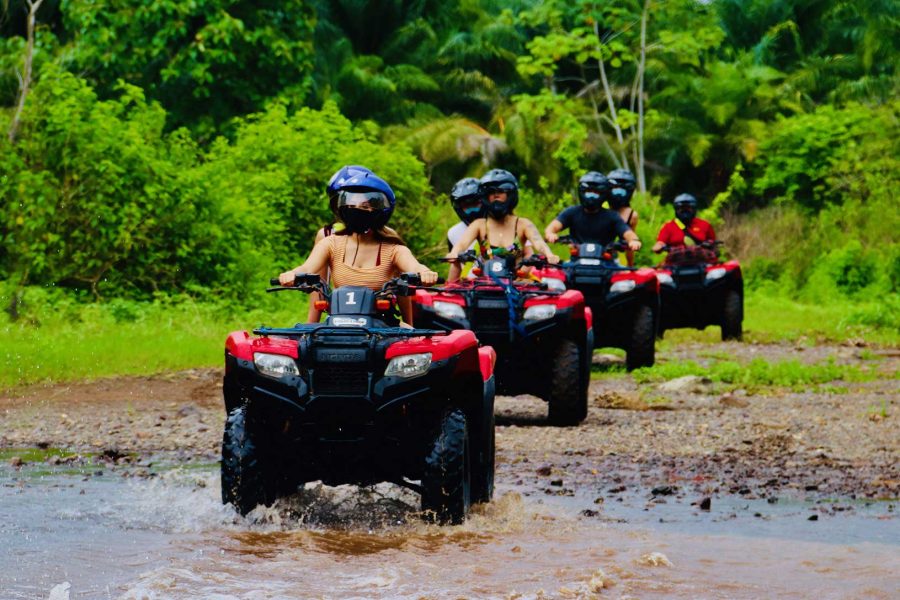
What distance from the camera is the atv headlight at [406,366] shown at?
23.9ft

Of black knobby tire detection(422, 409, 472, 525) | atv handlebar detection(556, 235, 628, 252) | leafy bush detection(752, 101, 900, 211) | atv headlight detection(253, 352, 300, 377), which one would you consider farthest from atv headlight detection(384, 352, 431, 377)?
leafy bush detection(752, 101, 900, 211)

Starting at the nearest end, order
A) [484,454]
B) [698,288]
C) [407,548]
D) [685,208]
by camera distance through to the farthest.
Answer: [407,548]
[484,454]
[698,288]
[685,208]

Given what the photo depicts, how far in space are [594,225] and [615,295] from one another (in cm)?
106

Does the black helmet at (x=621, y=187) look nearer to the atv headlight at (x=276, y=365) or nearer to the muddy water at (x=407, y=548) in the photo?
the muddy water at (x=407, y=548)

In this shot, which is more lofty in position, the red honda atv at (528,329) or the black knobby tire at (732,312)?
the red honda atv at (528,329)

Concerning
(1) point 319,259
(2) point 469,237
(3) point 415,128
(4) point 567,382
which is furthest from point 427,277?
(3) point 415,128

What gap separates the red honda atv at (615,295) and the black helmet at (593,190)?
17.6 inches

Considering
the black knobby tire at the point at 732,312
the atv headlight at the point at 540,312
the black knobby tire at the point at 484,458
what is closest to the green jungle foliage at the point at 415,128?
the black knobby tire at the point at 732,312

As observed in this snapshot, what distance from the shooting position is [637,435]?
38.5 feet

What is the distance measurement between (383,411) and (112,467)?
340 cm

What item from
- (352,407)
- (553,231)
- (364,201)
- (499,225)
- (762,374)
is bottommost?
(762,374)

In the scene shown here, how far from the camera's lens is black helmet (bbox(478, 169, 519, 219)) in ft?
45.1

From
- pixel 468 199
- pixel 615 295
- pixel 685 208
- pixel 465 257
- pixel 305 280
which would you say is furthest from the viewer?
pixel 685 208

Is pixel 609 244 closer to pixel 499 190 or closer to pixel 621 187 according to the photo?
pixel 621 187
